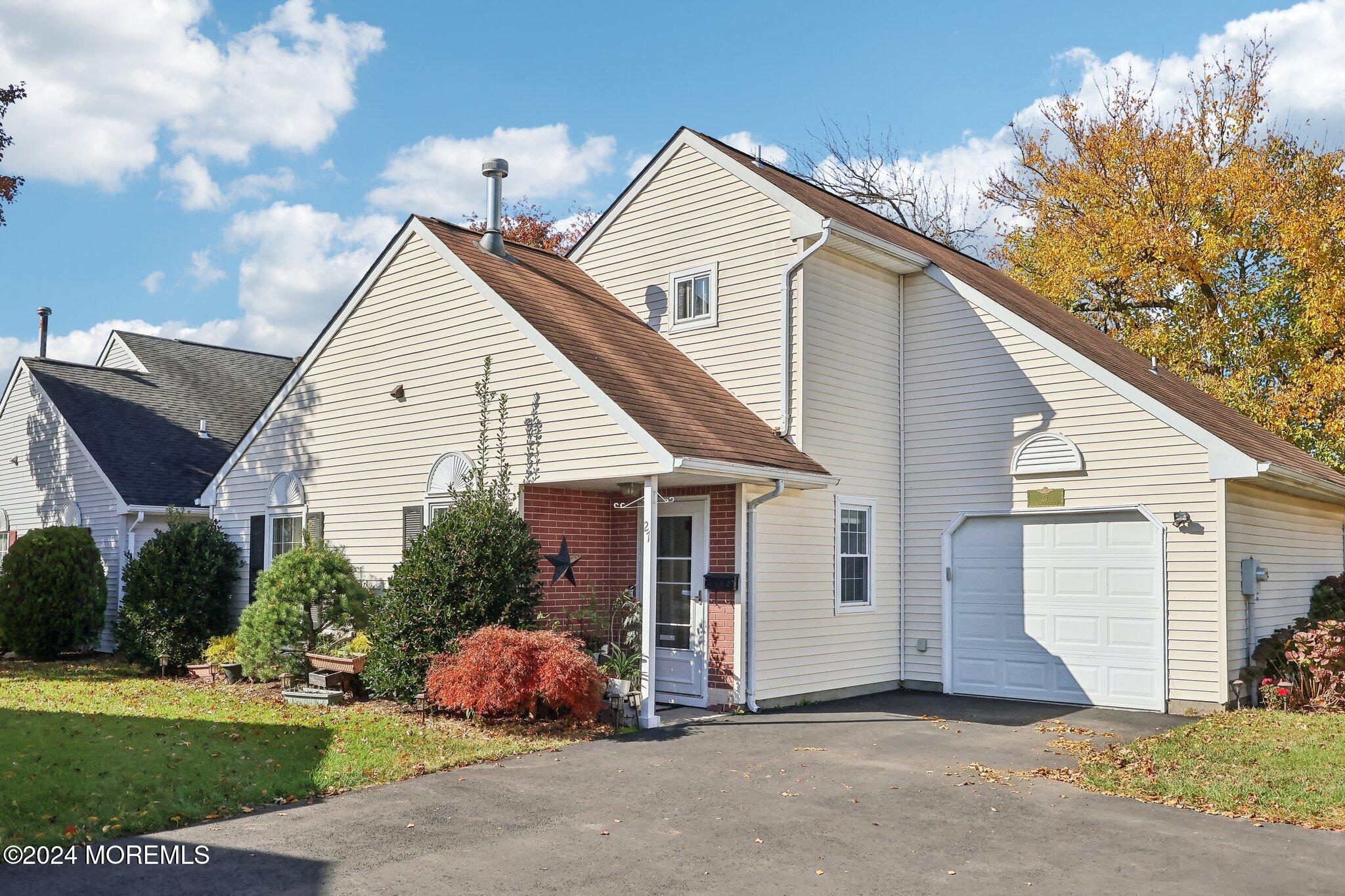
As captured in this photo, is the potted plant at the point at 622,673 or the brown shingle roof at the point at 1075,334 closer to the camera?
the potted plant at the point at 622,673

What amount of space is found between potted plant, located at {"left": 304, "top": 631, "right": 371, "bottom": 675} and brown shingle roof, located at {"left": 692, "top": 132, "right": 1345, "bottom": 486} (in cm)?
784

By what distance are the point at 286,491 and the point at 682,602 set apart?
22.8 ft

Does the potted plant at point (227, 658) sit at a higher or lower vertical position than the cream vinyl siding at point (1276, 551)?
lower

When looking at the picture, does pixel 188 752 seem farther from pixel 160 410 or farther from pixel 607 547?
pixel 160 410

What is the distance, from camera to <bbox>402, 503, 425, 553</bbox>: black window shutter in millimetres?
13773

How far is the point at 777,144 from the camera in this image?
30.3 meters

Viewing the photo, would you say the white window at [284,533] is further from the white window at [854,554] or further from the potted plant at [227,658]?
the white window at [854,554]

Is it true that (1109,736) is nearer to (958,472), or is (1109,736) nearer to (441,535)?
(958,472)

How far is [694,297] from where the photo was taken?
48.1 ft

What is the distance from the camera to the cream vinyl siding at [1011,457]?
1212 centimetres

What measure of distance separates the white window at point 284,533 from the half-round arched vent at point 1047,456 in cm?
1031

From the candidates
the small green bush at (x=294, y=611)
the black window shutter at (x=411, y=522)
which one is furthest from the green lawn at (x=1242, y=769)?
the small green bush at (x=294, y=611)

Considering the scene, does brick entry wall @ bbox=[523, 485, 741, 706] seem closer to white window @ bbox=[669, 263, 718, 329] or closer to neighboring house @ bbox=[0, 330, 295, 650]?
white window @ bbox=[669, 263, 718, 329]

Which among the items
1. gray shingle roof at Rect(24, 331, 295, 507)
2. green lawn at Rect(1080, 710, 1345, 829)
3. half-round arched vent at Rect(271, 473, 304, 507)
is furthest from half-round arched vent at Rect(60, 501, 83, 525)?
green lawn at Rect(1080, 710, 1345, 829)
